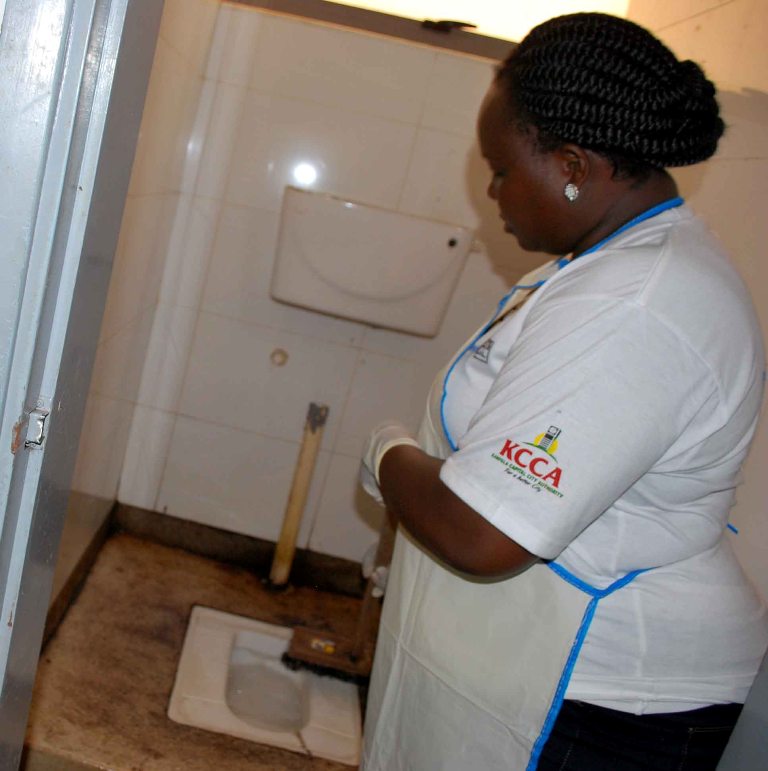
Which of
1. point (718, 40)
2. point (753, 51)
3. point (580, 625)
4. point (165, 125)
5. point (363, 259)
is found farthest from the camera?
point (363, 259)

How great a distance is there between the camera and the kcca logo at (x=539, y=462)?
71 centimetres

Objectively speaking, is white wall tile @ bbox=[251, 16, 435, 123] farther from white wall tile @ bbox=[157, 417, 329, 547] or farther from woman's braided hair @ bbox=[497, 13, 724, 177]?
woman's braided hair @ bbox=[497, 13, 724, 177]

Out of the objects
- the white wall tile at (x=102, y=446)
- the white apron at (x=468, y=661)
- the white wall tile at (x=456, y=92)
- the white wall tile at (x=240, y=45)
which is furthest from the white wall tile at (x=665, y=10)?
the white wall tile at (x=102, y=446)

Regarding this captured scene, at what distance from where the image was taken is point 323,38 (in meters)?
2.07

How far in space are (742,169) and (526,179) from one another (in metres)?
0.87

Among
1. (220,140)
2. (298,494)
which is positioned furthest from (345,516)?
(220,140)

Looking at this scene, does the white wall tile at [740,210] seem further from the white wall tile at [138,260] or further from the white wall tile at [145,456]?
the white wall tile at [145,456]

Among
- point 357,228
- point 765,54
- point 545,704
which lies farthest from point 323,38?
point 545,704

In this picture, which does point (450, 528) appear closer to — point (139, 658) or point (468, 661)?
point (468, 661)

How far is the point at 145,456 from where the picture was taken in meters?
2.36

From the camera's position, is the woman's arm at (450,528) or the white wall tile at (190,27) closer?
the woman's arm at (450,528)

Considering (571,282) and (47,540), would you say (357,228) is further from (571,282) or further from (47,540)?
(47,540)

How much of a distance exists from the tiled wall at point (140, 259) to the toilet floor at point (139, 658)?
5.9 inches

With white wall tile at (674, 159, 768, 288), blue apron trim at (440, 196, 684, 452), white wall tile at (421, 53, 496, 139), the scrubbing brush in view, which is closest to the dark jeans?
blue apron trim at (440, 196, 684, 452)
